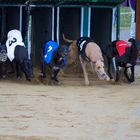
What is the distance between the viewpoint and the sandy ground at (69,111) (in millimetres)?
7884

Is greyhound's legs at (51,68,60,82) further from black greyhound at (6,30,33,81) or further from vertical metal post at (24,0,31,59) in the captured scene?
vertical metal post at (24,0,31,59)

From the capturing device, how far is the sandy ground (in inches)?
310

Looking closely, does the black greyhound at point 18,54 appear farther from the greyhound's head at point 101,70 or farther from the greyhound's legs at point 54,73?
the greyhound's head at point 101,70

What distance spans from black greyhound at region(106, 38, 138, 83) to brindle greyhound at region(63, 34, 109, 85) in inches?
19.1

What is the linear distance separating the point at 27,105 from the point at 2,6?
510 centimetres

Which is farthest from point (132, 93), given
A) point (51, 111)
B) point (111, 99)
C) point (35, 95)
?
point (51, 111)

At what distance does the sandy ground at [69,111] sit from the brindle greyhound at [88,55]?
343 mm

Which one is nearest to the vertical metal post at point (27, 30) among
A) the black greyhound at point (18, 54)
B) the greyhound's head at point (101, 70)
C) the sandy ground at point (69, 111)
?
the black greyhound at point (18, 54)

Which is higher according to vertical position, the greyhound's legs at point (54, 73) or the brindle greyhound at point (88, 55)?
the brindle greyhound at point (88, 55)

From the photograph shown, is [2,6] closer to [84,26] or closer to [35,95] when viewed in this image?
[84,26]

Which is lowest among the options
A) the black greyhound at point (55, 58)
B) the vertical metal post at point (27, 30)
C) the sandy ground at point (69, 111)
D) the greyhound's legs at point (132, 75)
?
the sandy ground at point (69, 111)

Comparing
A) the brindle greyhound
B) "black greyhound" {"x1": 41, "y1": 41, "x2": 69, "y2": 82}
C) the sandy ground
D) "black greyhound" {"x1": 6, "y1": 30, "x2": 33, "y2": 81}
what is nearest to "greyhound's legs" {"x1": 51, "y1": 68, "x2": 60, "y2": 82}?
"black greyhound" {"x1": 41, "y1": 41, "x2": 69, "y2": 82}

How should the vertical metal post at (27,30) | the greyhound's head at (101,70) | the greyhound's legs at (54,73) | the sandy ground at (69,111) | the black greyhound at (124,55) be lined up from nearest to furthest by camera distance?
the sandy ground at (69,111) → the greyhound's head at (101,70) → the greyhound's legs at (54,73) → the black greyhound at (124,55) → the vertical metal post at (27,30)

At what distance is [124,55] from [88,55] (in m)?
0.82
